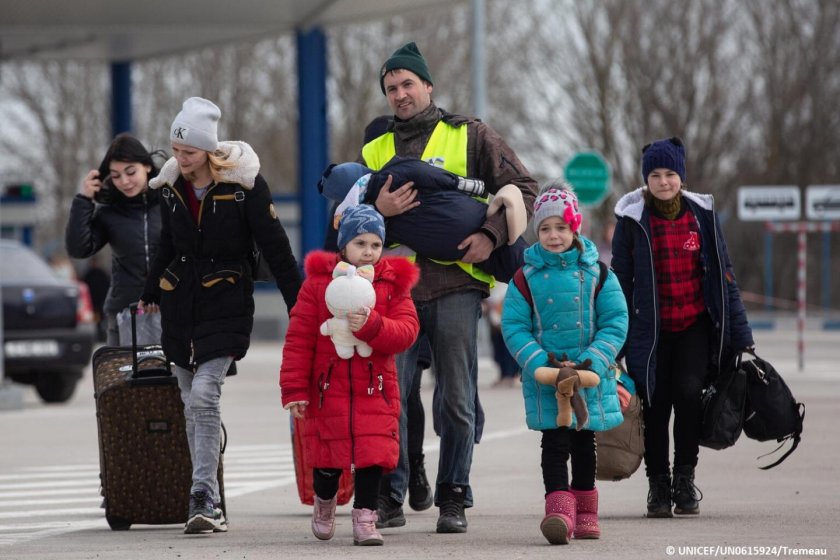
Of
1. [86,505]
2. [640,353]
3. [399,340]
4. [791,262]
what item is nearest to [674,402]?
[640,353]

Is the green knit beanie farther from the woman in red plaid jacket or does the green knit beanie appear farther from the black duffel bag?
the black duffel bag

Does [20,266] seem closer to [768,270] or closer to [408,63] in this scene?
[408,63]

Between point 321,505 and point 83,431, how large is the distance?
772 cm

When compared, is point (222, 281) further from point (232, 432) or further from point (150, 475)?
point (232, 432)

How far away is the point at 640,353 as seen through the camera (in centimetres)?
872

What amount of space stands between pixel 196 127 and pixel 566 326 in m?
1.82

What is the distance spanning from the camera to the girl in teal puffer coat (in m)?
7.74

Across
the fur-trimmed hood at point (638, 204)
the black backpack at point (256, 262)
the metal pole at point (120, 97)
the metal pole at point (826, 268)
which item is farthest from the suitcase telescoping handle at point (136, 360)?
the metal pole at point (826, 268)

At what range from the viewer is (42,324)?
18.1 meters

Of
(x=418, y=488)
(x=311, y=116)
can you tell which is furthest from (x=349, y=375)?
(x=311, y=116)

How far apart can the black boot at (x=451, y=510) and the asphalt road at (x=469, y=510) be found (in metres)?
0.07

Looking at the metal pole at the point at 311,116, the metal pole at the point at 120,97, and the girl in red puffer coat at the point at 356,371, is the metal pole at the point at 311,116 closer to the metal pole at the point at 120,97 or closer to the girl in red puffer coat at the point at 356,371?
the metal pole at the point at 120,97

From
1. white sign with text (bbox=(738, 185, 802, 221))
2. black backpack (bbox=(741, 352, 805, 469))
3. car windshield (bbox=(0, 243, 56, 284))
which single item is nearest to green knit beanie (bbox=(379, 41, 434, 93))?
black backpack (bbox=(741, 352, 805, 469))

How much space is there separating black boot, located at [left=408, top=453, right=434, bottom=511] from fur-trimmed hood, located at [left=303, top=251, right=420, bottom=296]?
1.64m
